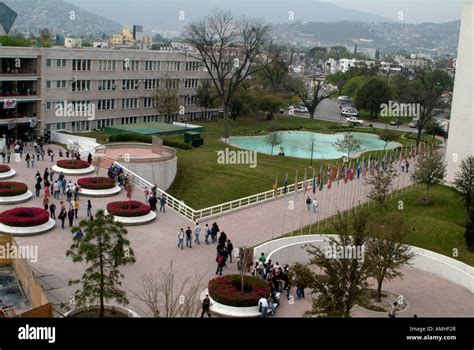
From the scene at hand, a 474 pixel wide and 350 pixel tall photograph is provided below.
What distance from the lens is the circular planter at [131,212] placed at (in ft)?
90.2

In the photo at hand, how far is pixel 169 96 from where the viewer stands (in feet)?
202

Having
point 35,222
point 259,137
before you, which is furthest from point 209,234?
point 259,137

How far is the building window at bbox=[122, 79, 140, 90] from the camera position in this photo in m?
61.1

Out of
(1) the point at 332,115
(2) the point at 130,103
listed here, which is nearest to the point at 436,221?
(2) the point at 130,103

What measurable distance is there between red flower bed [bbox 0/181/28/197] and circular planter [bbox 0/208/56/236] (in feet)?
10.8

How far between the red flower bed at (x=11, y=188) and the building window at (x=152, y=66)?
3457cm

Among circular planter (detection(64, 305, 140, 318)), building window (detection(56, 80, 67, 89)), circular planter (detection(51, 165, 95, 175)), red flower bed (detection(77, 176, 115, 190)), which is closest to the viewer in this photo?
circular planter (detection(64, 305, 140, 318))

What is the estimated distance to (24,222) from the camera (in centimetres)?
2470

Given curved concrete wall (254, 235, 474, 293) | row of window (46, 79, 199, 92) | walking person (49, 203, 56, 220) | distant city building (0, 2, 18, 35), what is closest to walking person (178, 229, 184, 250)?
curved concrete wall (254, 235, 474, 293)

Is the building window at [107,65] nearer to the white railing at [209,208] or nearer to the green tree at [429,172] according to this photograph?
the white railing at [209,208]

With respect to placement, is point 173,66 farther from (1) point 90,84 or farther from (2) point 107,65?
(1) point 90,84

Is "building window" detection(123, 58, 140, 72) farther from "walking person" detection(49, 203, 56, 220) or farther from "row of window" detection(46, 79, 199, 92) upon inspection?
"walking person" detection(49, 203, 56, 220)

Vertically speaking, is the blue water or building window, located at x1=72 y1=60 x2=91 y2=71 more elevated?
building window, located at x1=72 y1=60 x2=91 y2=71

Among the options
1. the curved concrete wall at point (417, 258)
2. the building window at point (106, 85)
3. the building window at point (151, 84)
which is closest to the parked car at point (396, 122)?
the building window at point (151, 84)
